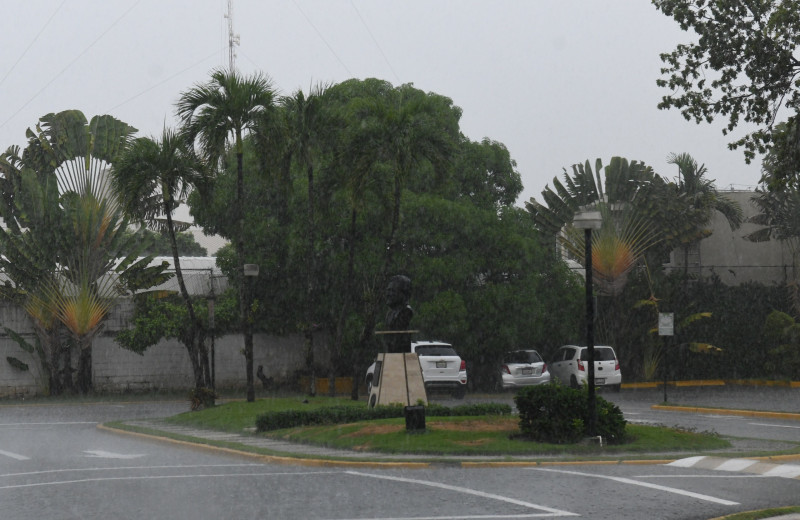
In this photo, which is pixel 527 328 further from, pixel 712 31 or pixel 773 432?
pixel 712 31

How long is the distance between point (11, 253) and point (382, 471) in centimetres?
2521

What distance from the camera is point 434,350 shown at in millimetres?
31203

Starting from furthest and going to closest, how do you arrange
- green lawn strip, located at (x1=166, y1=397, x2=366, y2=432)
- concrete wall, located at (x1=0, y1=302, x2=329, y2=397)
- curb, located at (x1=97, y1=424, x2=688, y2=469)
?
concrete wall, located at (x1=0, y1=302, x2=329, y2=397)
green lawn strip, located at (x1=166, y1=397, x2=366, y2=432)
curb, located at (x1=97, y1=424, x2=688, y2=469)

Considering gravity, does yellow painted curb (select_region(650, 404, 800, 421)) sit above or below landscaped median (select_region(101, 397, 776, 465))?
below

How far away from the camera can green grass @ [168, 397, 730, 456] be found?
53.0 ft

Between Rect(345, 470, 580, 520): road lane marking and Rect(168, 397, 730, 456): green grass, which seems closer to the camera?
Rect(345, 470, 580, 520): road lane marking

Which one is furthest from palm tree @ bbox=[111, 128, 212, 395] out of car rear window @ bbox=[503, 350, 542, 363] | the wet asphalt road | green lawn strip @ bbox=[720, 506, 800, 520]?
green lawn strip @ bbox=[720, 506, 800, 520]

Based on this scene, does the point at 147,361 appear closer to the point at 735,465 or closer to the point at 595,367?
the point at 595,367

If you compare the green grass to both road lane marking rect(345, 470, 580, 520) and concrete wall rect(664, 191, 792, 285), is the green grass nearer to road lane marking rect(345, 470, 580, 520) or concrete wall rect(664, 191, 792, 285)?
road lane marking rect(345, 470, 580, 520)

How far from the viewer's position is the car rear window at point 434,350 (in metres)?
30.9

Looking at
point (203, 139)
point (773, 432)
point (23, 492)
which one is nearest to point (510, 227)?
point (203, 139)

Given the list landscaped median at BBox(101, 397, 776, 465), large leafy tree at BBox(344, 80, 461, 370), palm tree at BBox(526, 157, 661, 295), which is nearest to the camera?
landscaped median at BBox(101, 397, 776, 465)

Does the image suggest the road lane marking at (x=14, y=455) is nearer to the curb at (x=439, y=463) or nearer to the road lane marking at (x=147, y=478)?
the road lane marking at (x=147, y=478)

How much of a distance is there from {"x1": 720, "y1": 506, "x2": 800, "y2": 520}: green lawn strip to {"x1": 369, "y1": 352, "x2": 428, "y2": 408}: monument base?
10297 millimetres
